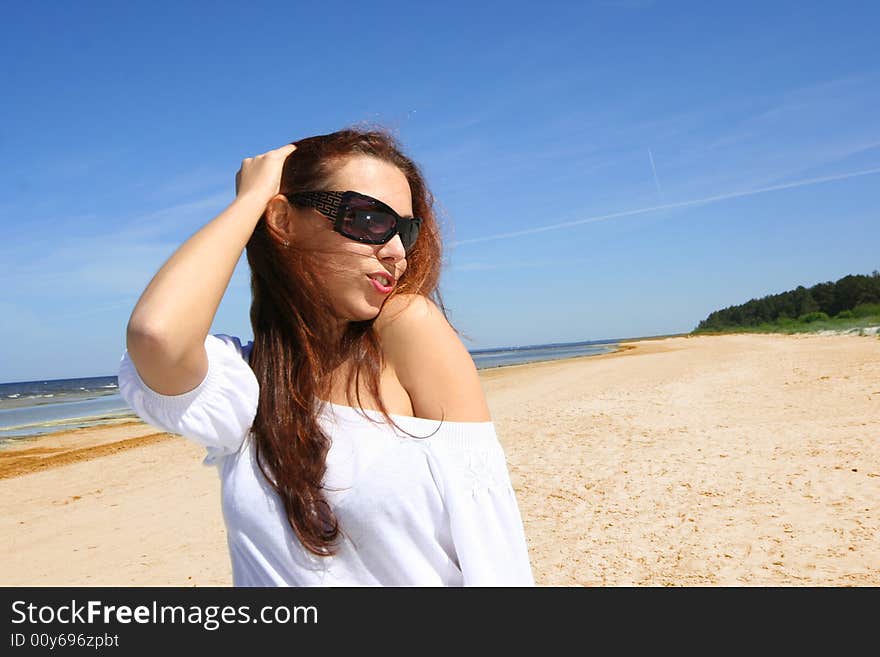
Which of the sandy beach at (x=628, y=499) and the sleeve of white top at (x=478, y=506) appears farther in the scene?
the sandy beach at (x=628, y=499)

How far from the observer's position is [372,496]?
1.34 metres

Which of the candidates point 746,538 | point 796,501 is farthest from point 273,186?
point 796,501

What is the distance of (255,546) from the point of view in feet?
4.63

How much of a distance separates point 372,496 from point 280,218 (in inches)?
26.5

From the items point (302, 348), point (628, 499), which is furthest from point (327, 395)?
point (628, 499)

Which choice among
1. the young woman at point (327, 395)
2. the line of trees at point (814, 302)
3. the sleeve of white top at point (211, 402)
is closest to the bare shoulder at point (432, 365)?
the young woman at point (327, 395)

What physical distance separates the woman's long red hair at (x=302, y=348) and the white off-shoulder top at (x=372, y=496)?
38 mm

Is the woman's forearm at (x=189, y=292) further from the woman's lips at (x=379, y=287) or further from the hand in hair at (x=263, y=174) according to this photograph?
the woman's lips at (x=379, y=287)

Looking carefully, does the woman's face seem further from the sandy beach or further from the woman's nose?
the sandy beach

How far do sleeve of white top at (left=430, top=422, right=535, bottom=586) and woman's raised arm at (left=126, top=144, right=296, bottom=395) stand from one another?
0.51m

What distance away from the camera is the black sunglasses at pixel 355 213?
4.91ft

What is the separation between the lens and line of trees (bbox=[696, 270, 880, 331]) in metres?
69.2

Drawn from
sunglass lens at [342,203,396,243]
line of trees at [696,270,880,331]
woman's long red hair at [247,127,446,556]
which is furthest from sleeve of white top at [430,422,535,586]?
line of trees at [696,270,880,331]
